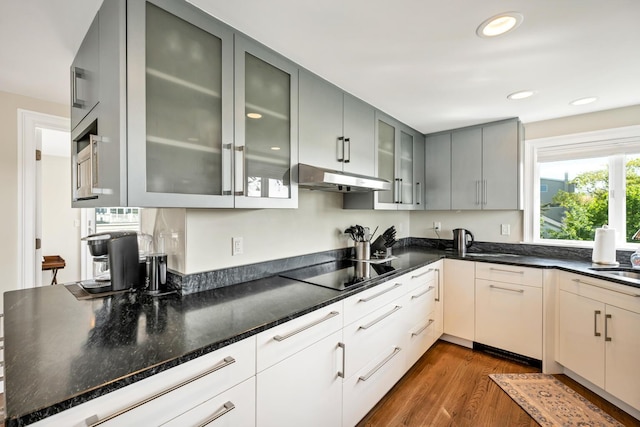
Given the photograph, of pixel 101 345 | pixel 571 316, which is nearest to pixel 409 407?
pixel 571 316

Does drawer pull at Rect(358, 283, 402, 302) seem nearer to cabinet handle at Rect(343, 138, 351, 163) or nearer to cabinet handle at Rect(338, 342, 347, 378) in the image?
cabinet handle at Rect(338, 342, 347, 378)

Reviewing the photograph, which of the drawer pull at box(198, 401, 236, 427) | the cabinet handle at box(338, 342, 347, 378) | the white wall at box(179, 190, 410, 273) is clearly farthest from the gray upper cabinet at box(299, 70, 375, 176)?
the drawer pull at box(198, 401, 236, 427)

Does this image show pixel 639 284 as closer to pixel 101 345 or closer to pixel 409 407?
pixel 409 407

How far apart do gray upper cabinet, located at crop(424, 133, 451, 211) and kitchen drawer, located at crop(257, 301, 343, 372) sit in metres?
2.19

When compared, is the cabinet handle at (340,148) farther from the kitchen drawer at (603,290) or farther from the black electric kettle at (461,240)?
the kitchen drawer at (603,290)

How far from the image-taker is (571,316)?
2.17m

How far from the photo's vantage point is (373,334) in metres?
1.80

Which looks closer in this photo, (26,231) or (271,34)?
(271,34)

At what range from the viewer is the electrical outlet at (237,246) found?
1.76 meters

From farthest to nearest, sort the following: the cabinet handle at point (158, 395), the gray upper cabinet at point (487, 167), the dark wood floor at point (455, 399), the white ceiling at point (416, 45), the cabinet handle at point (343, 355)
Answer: the gray upper cabinet at point (487, 167), the dark wood floor at point (455, 399), the cabinet handle at point (343, 355), the white ceiling at point (416, 45), the cabinet handle at point (158, 395)

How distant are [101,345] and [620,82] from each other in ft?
10.7

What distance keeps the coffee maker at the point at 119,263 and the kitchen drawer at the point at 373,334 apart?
1225mm

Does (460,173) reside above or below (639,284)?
above

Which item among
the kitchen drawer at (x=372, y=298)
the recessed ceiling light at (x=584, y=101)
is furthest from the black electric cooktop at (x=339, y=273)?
the recessed ceiling light at (x=584, y=101)
